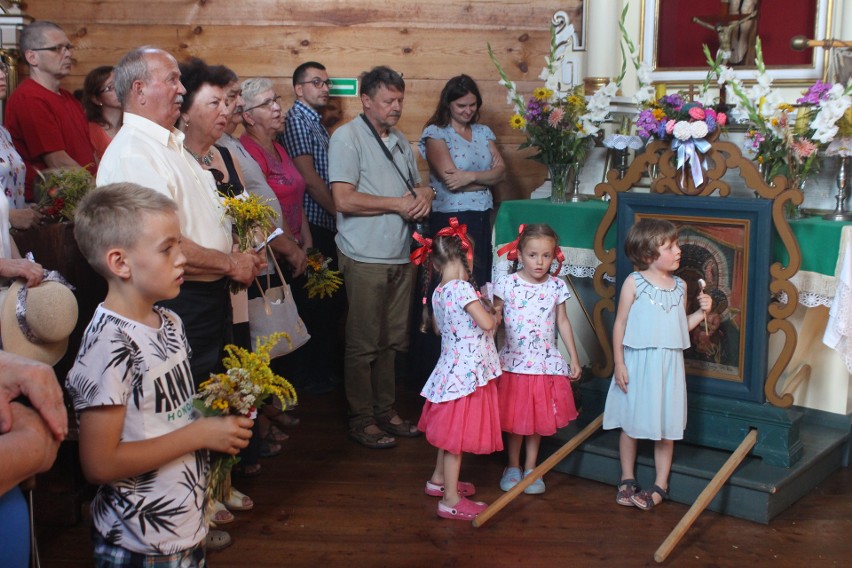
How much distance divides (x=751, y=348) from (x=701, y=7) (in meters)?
2.17

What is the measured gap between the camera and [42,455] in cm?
181

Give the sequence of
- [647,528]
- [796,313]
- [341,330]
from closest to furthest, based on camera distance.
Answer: [647,528]
[796,313]
[341,330]

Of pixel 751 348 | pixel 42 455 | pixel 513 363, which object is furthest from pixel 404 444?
pixel 42 455

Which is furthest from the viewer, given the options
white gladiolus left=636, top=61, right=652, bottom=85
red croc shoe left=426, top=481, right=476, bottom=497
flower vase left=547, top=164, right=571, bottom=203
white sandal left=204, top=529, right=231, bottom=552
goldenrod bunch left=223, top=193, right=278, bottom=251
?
flower vase left=547, top=164, right=571, bottom=203

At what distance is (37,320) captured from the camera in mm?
2910

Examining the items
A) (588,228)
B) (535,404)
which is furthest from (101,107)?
(535,404)

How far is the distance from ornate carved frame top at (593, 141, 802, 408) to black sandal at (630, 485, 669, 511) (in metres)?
0.57

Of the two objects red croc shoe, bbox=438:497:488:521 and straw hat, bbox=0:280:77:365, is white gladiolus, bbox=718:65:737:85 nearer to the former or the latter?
red croc shoe, bbox=438:497:488:521

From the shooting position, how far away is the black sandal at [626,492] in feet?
12.5

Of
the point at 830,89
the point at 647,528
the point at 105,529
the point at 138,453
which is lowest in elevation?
the point at 647,528

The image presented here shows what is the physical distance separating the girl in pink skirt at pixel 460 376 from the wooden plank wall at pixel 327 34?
2306 mm

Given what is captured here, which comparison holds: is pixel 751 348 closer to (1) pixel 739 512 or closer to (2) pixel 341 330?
(1) pixel 739 512

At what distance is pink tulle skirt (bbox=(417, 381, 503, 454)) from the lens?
362 centimetres

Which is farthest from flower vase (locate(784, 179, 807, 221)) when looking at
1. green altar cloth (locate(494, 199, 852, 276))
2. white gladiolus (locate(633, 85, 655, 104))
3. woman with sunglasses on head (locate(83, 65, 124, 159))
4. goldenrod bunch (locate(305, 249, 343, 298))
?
woman with sunglasses on head (locate(83, 65, 124, 159))
